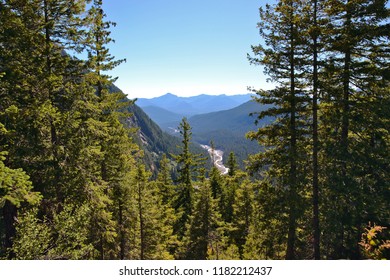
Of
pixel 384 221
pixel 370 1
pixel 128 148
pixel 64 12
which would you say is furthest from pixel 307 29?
pixel 128 148

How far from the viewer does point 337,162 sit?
480 inches

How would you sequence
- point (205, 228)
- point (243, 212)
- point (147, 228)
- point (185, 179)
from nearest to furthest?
point (147, 228), point (205, 228), point (243, 212), point (185, 179)

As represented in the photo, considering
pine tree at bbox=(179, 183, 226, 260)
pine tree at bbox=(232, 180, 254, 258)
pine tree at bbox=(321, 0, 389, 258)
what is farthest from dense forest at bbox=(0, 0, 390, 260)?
pine tree at bbox=(232, 180, 254, 258)

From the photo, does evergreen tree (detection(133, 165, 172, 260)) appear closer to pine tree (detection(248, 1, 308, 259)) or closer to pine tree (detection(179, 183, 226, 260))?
pine tree (detection(179, 183, 226, 260))

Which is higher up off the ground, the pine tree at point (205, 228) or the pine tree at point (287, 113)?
the pine tree at point (287, 113)

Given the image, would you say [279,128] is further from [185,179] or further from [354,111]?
[185,179]

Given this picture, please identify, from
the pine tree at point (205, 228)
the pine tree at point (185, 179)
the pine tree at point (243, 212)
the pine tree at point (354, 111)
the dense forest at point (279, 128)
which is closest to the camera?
the dense forest at point (279, 128)

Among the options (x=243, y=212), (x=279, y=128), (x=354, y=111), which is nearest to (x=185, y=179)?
(x=243, y=212)

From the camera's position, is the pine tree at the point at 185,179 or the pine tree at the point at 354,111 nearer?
the pine tree at the point at 354,111

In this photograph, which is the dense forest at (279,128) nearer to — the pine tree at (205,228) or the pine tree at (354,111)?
the pine tree at (354,111)

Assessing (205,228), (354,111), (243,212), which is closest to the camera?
(354,111)

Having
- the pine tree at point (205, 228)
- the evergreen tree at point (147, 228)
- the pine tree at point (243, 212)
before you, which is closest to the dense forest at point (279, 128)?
the evergreen tree at point (147, 228)

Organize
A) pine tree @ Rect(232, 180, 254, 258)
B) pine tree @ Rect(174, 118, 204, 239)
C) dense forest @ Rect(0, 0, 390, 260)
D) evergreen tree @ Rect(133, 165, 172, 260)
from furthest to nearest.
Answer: pine tree @ Rect(174, 118, 204, 239), pine tree @ Rect(232, 180, 254, 258), evergreen tree @ Rect(133, 165, 172, 260), dense forest @ Rect(0, 0, 390, 260)

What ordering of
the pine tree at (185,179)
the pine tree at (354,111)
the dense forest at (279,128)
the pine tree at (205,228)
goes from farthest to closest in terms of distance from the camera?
the pine tree at (185,179)
the pine tree at (205,228)
the pine tree at (354,111)
the dense forest at (279,128)
